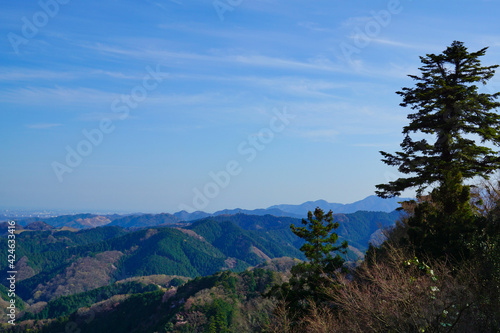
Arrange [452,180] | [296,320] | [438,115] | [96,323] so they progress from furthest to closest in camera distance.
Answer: [96,323] < [438,115] < [452,180] < [296,320]

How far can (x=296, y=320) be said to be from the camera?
21406mm

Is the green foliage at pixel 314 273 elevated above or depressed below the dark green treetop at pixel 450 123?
below

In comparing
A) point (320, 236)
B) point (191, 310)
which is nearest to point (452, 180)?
point (320, 236)

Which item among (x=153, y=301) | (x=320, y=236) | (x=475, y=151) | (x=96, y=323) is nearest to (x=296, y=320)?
(x=320, y=236)

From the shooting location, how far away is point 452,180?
22.9 metres

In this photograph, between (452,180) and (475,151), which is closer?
(452,180)

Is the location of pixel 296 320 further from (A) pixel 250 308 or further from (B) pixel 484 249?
(A) pixel 250 308

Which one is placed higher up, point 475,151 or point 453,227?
point 475,151

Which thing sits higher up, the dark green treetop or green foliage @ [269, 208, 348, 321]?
the dark green treetop

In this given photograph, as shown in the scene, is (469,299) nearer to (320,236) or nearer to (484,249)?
(484,249)

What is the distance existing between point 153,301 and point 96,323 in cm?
2123

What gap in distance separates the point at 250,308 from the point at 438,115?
102 meters

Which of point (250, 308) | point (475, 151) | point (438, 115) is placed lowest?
point (250, 308)

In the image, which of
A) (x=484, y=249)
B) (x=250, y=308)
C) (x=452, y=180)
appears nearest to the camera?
(x=484, y=249)
